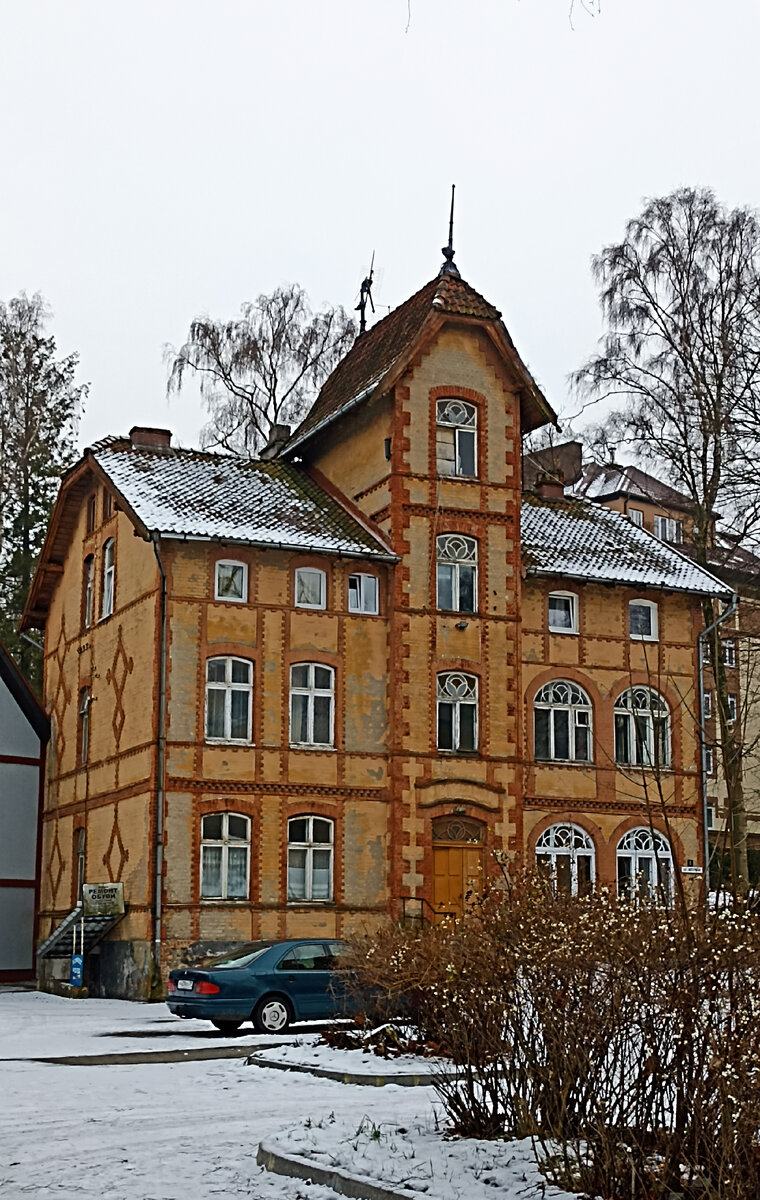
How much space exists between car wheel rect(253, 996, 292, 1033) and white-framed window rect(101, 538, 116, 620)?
14405 mm

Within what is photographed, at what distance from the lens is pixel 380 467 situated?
34938 mm

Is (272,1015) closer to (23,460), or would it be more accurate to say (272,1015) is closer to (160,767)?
(160,767)

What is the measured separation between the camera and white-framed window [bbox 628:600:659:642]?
37287 millimetres

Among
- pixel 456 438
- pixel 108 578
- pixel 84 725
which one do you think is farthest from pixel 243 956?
pixel 456 438

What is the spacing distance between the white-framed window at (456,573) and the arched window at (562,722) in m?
3.02

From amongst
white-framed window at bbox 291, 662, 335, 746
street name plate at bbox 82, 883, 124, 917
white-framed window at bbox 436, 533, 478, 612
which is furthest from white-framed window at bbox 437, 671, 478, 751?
street name plate at bbox 82, 883, 124, 917

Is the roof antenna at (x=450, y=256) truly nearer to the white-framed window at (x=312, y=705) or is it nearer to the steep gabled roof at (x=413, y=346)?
the steep gabled roof at (x=413, y=346)

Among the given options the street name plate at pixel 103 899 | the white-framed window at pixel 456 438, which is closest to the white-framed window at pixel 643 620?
the white-framed window at pixel 456 438

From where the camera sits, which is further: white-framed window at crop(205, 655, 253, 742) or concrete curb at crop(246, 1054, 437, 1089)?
white-framed window at crop(205, 655, 253, 742)

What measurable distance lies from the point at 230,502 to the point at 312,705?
482cm

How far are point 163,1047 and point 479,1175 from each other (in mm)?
12215

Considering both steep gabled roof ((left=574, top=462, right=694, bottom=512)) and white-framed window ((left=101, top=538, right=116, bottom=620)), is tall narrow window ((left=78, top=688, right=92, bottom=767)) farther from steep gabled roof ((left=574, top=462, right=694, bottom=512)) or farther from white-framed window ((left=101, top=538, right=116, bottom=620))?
steep gabled roof ((left=574, top=462, right=694, bottom=512))

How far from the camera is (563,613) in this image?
36625mm

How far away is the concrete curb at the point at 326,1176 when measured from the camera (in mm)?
9555
